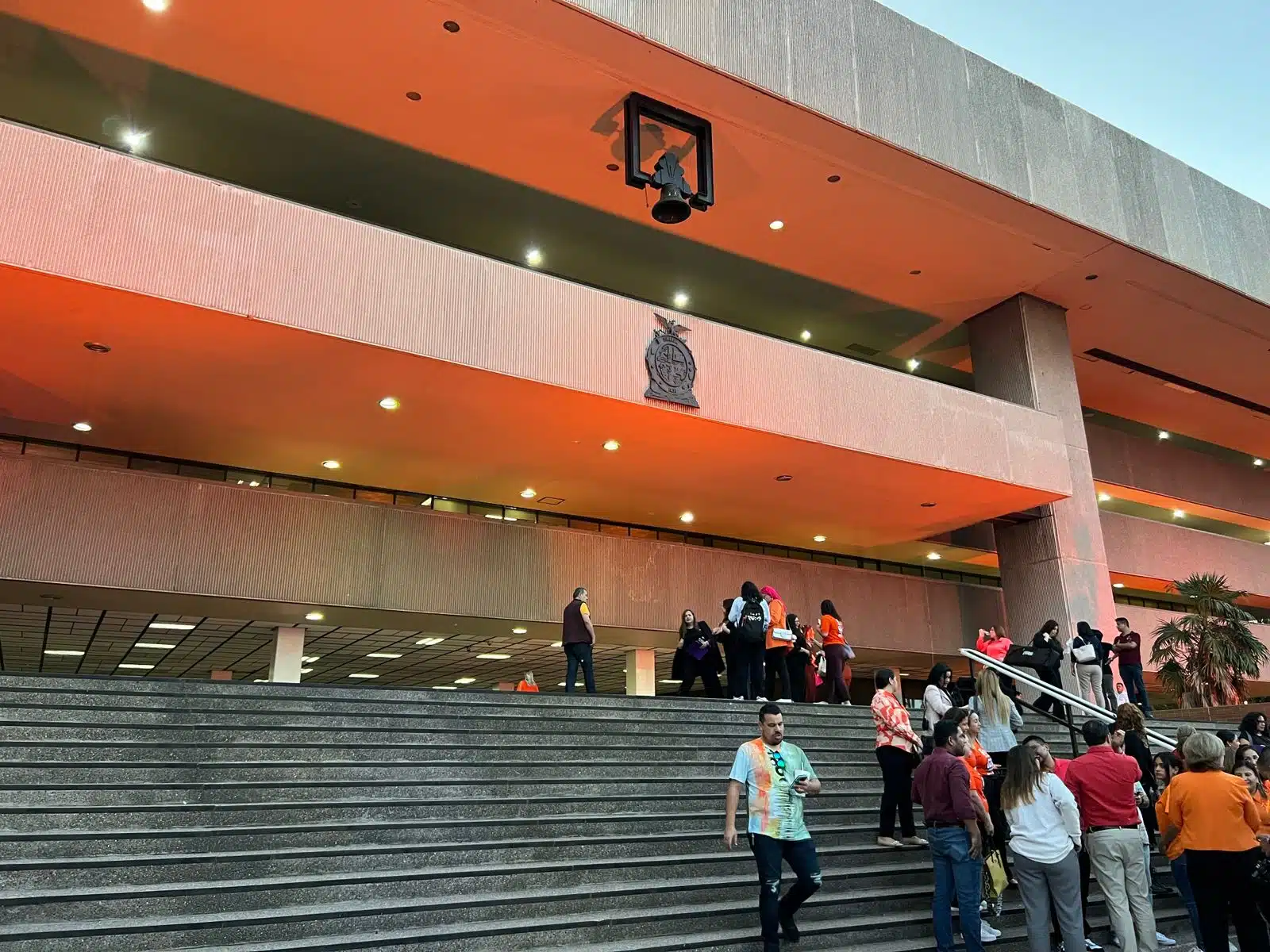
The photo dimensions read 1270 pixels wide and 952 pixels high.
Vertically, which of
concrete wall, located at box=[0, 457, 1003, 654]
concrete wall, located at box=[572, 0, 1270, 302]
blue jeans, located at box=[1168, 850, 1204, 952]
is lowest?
blue jeans, located at box=[1168, 850, 1204, 952]

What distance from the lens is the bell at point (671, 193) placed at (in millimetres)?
10898

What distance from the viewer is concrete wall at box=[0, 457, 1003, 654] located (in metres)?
12.4

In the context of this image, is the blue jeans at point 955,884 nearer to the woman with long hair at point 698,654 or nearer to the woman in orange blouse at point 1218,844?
the woman in orange blouse at point 1218,844

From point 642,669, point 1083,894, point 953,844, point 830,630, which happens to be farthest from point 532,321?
point 642,669

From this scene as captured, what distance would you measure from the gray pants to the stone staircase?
0.84 metres

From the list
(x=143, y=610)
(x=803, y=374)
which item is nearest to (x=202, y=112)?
(x=143, y=610)

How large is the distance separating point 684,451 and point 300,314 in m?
5.93

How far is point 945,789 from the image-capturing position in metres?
5.77

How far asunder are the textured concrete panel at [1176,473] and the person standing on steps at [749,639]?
595 inches

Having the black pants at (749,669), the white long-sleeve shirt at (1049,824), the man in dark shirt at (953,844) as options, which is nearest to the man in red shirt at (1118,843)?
the white long-sleeve shirt at (1049,824)

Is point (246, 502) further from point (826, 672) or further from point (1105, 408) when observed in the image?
point (1105, 408)

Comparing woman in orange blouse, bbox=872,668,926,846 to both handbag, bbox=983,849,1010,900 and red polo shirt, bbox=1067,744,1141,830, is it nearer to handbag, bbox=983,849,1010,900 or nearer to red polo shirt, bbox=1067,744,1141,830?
handbag, bbox=983,849,1010,900

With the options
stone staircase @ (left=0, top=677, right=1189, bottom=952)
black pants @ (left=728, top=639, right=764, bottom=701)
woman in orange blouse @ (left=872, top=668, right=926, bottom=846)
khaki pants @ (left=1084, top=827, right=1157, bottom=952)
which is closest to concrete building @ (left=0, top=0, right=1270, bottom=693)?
black pants @ (left=728, top=639, right=764, bottom=701)

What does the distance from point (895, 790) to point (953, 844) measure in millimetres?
1554
